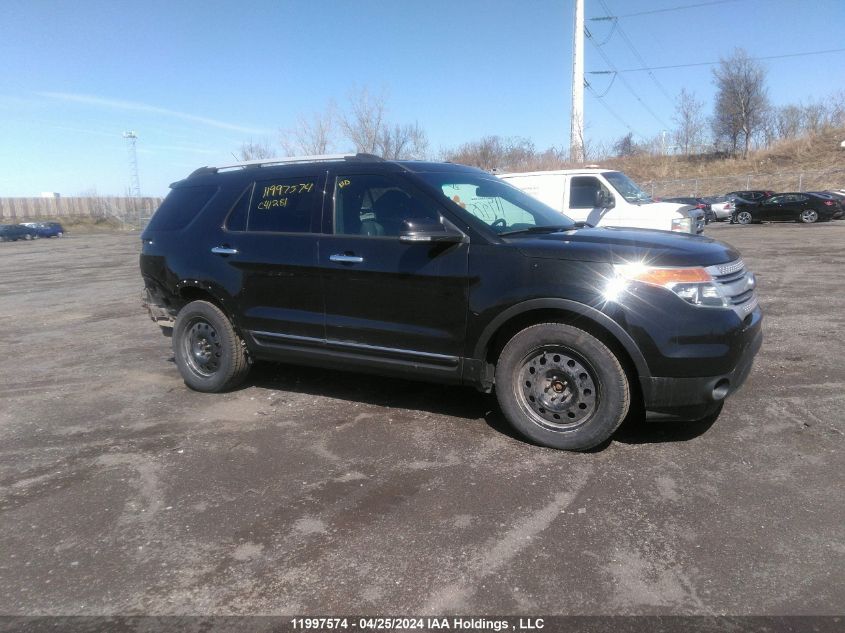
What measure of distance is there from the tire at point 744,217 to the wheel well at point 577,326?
3317cm

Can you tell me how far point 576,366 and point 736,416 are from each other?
152cm

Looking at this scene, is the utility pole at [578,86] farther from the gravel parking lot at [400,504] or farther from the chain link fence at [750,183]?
the gravel parking lot at [400,504]

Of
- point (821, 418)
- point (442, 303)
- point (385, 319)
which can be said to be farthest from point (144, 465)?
point (821, 418)

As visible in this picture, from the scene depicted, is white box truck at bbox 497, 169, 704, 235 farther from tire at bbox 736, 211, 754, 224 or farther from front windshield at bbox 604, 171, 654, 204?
tire at bbox 736, 211, 754, 224

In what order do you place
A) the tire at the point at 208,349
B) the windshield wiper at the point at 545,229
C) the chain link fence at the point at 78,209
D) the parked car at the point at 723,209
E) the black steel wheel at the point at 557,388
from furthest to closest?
the chain link fence at the point at 78,209 < the parked car at the point at 723,209 < the tire at the point at 208,349 < the windshield wiper at the point at 545,229 < the black steel wheel at the point at 557,388

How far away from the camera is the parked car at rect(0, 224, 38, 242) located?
5084 centimetres

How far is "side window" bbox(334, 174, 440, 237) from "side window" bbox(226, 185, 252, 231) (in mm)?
942

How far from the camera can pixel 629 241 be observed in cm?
407

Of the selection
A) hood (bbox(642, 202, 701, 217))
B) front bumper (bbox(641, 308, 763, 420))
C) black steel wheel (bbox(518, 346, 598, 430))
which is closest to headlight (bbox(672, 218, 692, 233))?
hood (bbox(642, 202, 701, 217))

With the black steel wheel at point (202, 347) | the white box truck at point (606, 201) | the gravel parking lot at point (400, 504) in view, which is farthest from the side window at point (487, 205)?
the white box truck at point (606, 201)

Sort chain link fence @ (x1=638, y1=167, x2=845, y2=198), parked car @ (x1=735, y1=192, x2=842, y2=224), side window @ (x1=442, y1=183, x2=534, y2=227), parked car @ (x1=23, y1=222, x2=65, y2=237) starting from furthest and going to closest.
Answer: parked car @ (x1=23, y1=222, x2=65, y2=237)
chain link fence @ (x1=638, y1=167, x2=845, y2=198)
parked car @ (x1=735, y1=192, x2=842, y2=224)
side window @ (x1=442, y1=183, x2=534, y2=227)

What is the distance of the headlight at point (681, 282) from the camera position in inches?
147

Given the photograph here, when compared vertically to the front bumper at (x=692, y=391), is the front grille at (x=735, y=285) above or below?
above

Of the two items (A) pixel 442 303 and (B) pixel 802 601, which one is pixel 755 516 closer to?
(B) pixel 802 601
